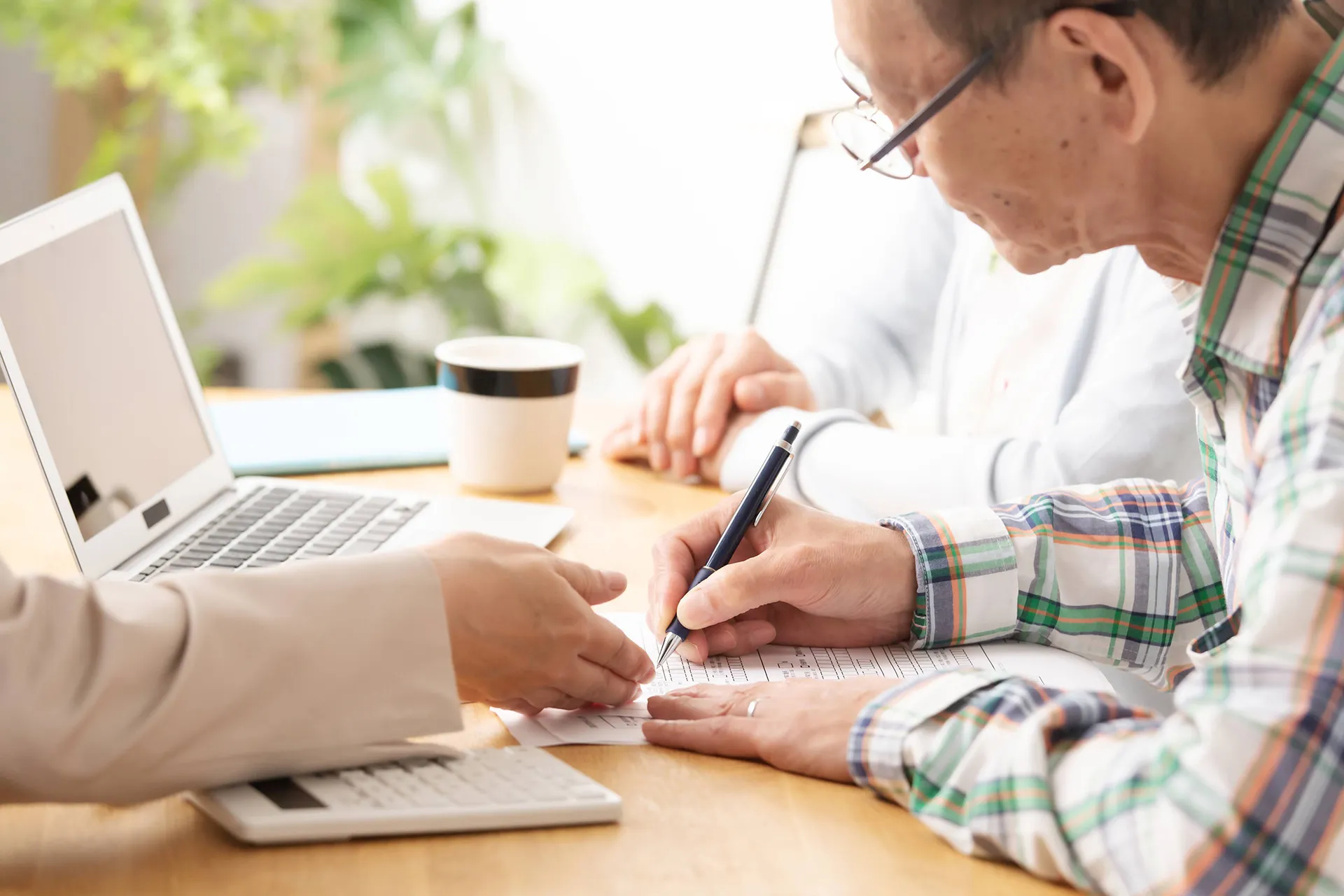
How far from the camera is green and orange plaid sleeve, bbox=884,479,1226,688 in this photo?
0.95m

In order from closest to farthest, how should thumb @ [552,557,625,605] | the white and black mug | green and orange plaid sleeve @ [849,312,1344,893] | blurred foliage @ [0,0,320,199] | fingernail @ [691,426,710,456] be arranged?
green and orange plaid sleeve @ [849,312,1344,893] < thumb @ [552,557,625,605] < the white and black mug < fingernail @ [691,426,710,456] < blurred foliage @ [0,0,320,199]

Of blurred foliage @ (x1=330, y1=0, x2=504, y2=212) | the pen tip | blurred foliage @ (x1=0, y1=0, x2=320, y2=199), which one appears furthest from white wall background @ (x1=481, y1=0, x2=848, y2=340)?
the pen tip

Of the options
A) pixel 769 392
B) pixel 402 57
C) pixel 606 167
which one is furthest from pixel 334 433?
pixel 606 167

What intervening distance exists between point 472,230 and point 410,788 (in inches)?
96.4

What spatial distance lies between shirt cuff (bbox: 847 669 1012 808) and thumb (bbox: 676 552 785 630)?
0.16 m

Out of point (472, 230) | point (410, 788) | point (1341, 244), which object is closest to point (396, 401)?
point (410, 788)

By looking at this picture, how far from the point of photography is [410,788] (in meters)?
0.67

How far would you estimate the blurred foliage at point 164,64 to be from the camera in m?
2.68

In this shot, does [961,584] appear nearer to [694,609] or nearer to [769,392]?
[694,609]

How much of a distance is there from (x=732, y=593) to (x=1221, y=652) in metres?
0.31

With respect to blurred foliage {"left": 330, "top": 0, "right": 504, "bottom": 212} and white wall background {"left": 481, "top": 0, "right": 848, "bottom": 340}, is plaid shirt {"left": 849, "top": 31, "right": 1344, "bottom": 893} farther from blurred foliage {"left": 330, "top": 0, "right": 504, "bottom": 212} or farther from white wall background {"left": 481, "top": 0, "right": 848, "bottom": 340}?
blurred foliage {"left": 330, "top": 0, "right": 504, "bottom": 212}

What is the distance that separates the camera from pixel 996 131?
805 millimetres

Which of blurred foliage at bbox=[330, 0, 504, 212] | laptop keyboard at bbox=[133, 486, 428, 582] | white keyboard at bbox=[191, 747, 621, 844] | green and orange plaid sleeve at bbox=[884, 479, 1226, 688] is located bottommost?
green and orange plaid sleeve at bbox=[884, 479, 1226, 688]

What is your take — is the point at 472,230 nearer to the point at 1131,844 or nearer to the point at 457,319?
the point at 457,319
